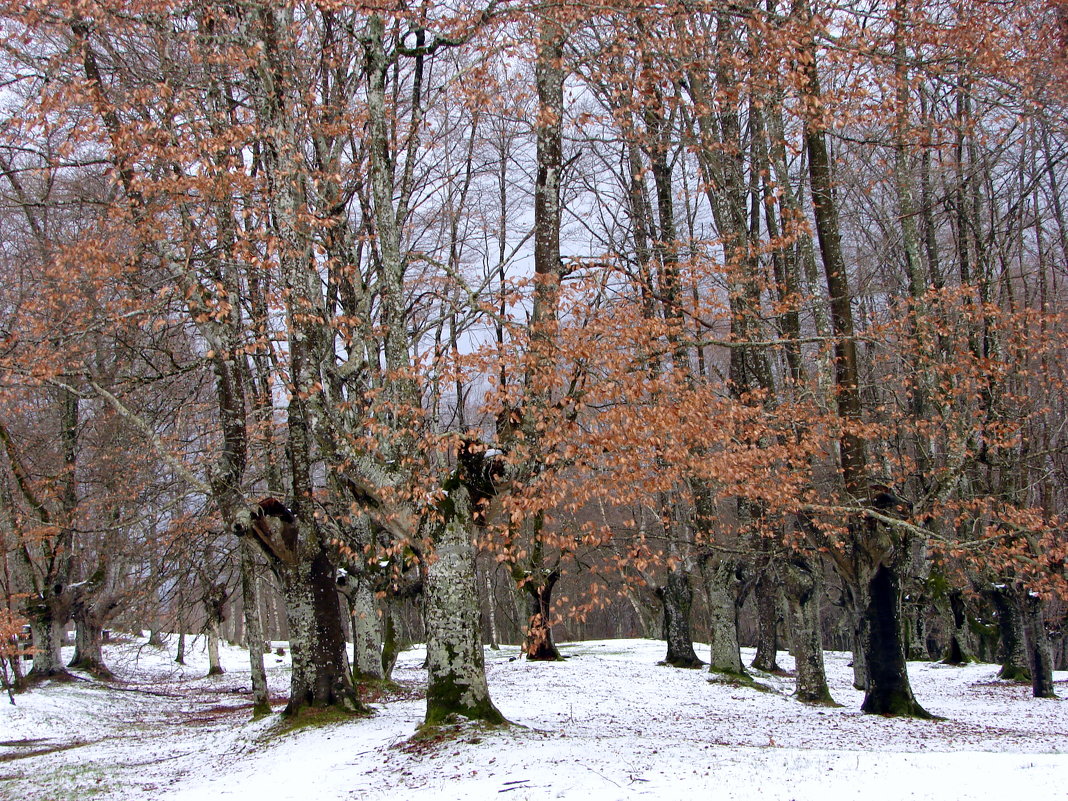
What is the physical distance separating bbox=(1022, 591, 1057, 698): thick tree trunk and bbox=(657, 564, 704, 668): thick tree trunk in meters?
8.10

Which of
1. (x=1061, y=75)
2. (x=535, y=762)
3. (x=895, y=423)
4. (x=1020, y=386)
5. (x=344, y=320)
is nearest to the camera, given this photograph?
(x=535, y=762)

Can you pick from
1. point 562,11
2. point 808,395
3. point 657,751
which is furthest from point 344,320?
point 808,395

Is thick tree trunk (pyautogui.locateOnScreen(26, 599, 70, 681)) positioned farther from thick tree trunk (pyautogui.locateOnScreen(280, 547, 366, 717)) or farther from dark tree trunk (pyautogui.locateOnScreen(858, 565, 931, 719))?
dark tree trunk (pyautogui.locateOnScreen(858, 565, 931, 719))

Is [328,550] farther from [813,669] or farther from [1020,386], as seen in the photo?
[1020,386]

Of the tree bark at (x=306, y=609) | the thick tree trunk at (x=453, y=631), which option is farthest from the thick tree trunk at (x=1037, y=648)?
the tree bark at (x=306, y=609)

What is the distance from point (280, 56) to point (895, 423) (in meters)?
12.5

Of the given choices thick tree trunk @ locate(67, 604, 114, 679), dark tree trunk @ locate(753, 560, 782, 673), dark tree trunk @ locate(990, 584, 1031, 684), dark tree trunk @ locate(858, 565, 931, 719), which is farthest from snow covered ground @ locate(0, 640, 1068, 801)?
thick tree trunk @ locate(67, 604, 114, 679)

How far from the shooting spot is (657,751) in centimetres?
845

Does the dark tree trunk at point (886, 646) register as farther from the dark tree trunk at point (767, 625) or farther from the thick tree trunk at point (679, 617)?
the dark tree trunk at point (767, 625)

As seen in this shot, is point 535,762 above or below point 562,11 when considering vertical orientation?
below

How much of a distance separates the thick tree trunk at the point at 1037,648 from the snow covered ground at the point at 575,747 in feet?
2.07

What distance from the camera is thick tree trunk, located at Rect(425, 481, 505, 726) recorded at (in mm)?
9180

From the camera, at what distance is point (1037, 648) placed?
58.2 ft

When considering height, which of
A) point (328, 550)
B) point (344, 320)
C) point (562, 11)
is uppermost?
point (562, 11)
